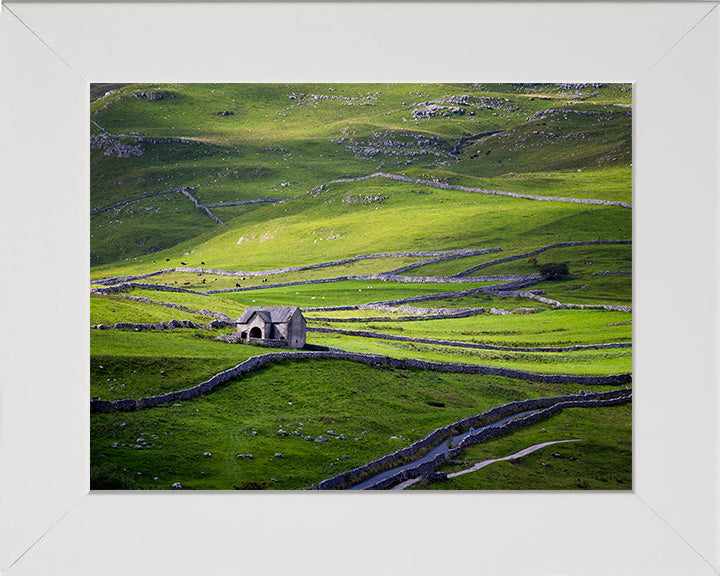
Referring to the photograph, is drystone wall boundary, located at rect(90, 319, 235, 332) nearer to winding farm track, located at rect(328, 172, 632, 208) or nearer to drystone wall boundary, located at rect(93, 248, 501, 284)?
drystone wall boundary, located at rect(93, 248, 501, 284)

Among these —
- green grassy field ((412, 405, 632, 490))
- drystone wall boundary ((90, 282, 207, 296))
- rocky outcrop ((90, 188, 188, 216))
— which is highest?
rocky outcrop ((90, 188, 188, 216))

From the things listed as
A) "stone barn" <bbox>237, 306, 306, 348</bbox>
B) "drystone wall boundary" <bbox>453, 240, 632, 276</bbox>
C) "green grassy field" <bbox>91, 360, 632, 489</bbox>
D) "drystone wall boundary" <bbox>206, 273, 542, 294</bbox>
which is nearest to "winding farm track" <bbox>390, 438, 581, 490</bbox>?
"green grassy field" <bbox>91, 360, 632, 489</bbox>

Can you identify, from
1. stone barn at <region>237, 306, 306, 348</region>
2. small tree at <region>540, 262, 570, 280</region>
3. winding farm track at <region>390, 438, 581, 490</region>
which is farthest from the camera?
small tree at <region>540, 262, 570, 280</region>

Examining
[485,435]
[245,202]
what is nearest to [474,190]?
[245,202]

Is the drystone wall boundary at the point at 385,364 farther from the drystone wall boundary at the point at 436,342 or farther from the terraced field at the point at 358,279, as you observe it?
the drystone wall boundary at the point at 436,342

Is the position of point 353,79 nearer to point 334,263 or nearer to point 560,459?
point 560,459

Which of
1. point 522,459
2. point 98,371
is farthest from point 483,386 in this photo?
point 98,371

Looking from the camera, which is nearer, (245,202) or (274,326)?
(274,326)
